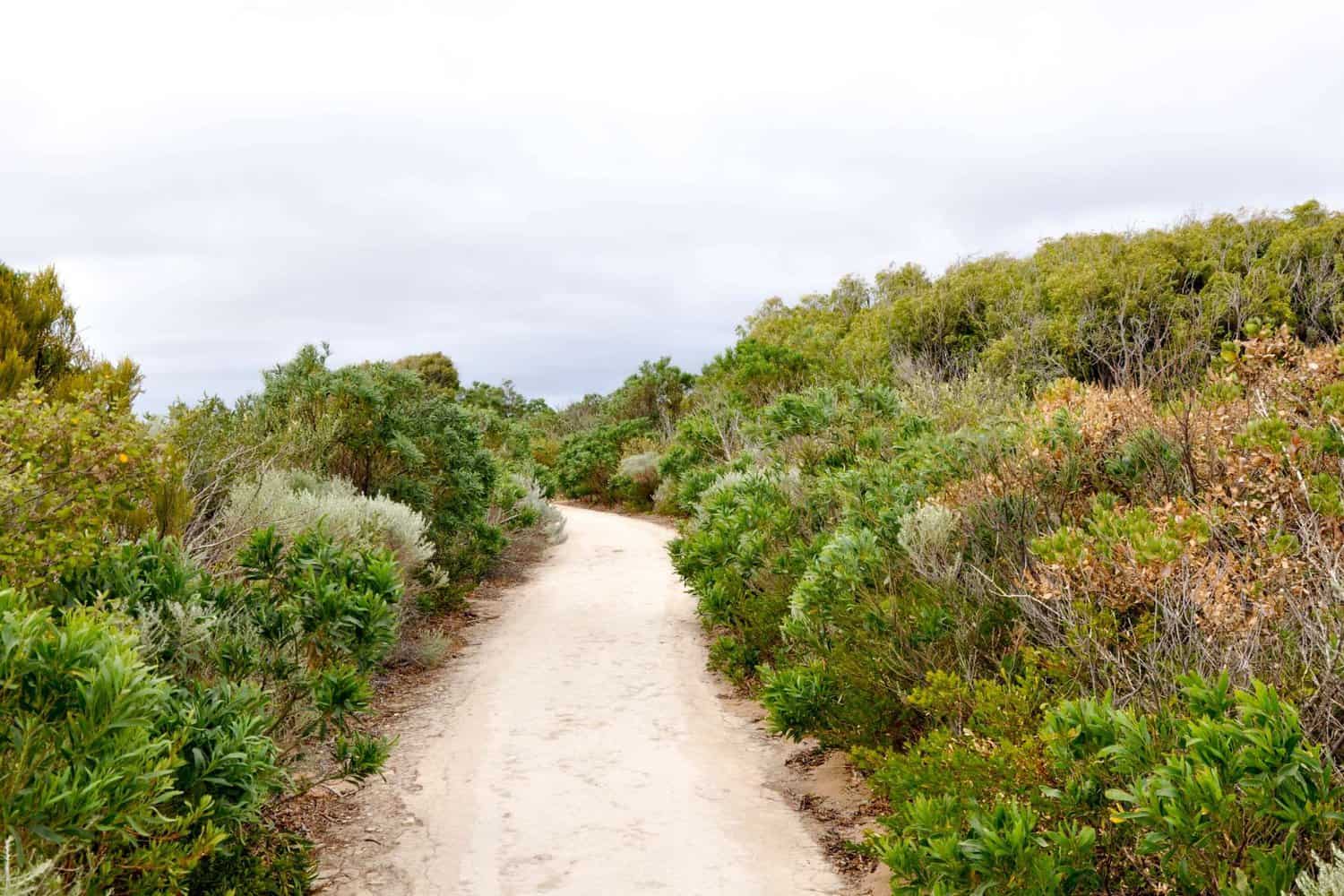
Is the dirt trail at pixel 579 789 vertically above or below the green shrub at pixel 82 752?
below

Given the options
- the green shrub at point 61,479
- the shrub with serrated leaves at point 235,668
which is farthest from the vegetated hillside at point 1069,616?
the green shrub at point 61,479

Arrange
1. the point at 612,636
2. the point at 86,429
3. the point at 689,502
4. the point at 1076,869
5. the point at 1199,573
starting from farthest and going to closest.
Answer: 1. the point at 689,502
2. the point at 612,636
3. the point at 86,429
4. the point at 1199,573
5. the point at 1076,869

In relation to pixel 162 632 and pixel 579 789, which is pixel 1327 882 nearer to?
pixel 579 789

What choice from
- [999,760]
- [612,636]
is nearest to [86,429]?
[999,760]

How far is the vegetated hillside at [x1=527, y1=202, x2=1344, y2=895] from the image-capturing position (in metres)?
2.79

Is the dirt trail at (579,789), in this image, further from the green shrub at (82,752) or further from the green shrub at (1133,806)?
the green shrub at (82,752)

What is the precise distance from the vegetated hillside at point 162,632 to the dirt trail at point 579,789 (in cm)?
56

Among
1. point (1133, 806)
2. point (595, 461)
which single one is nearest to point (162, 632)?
point (1133, 806)

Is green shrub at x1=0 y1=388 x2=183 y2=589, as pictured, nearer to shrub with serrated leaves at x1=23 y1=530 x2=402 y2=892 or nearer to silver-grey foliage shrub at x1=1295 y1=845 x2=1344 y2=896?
shrub with serrated leaves at x1=23 y1=530 x2=402 y2=892

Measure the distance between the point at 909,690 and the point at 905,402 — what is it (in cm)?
816

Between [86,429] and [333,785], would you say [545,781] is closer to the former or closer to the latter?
[333,785]

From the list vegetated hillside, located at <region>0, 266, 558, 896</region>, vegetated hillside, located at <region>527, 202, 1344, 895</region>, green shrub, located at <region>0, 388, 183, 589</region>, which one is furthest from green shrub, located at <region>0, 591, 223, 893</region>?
vegetated hillside, located at <region>527, 202, 1344, 895</region>

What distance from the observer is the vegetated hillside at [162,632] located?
2645 mm

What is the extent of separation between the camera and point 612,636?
9938 millimetres
